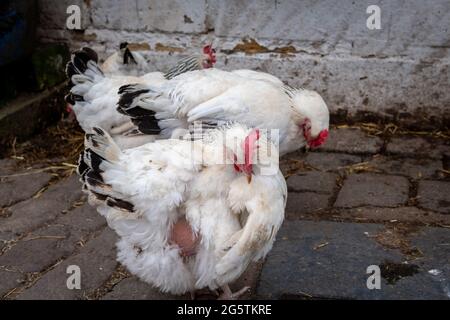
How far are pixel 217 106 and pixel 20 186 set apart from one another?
61.0 inches

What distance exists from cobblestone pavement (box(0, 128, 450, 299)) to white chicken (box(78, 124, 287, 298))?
0.40m

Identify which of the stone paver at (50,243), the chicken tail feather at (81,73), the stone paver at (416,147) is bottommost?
the stone paver at (50,243)

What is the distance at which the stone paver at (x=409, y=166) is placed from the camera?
13.2 ft

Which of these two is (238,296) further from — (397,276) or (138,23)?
(138,23)

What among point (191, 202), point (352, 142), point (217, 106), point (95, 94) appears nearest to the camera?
point (191, 202)

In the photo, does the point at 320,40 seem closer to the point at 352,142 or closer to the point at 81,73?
the point at 352,142

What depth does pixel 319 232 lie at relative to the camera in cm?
333

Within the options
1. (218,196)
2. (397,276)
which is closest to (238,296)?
(218,196)

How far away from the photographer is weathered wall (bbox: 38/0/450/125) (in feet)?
14.8

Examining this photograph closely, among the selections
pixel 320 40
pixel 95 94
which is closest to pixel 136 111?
pixel 95 94

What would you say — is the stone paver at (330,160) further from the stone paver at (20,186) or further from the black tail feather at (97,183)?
the black tail feather at (97,183)

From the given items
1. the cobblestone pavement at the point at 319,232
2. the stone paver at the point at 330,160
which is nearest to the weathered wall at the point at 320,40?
the cobblestone pavement at the point at 319,232

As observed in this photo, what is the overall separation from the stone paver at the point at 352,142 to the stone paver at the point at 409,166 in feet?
0.44

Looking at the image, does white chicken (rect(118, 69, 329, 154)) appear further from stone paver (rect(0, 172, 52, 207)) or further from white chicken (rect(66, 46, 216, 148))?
stone paver (rect(0, 172, 52, 207))
